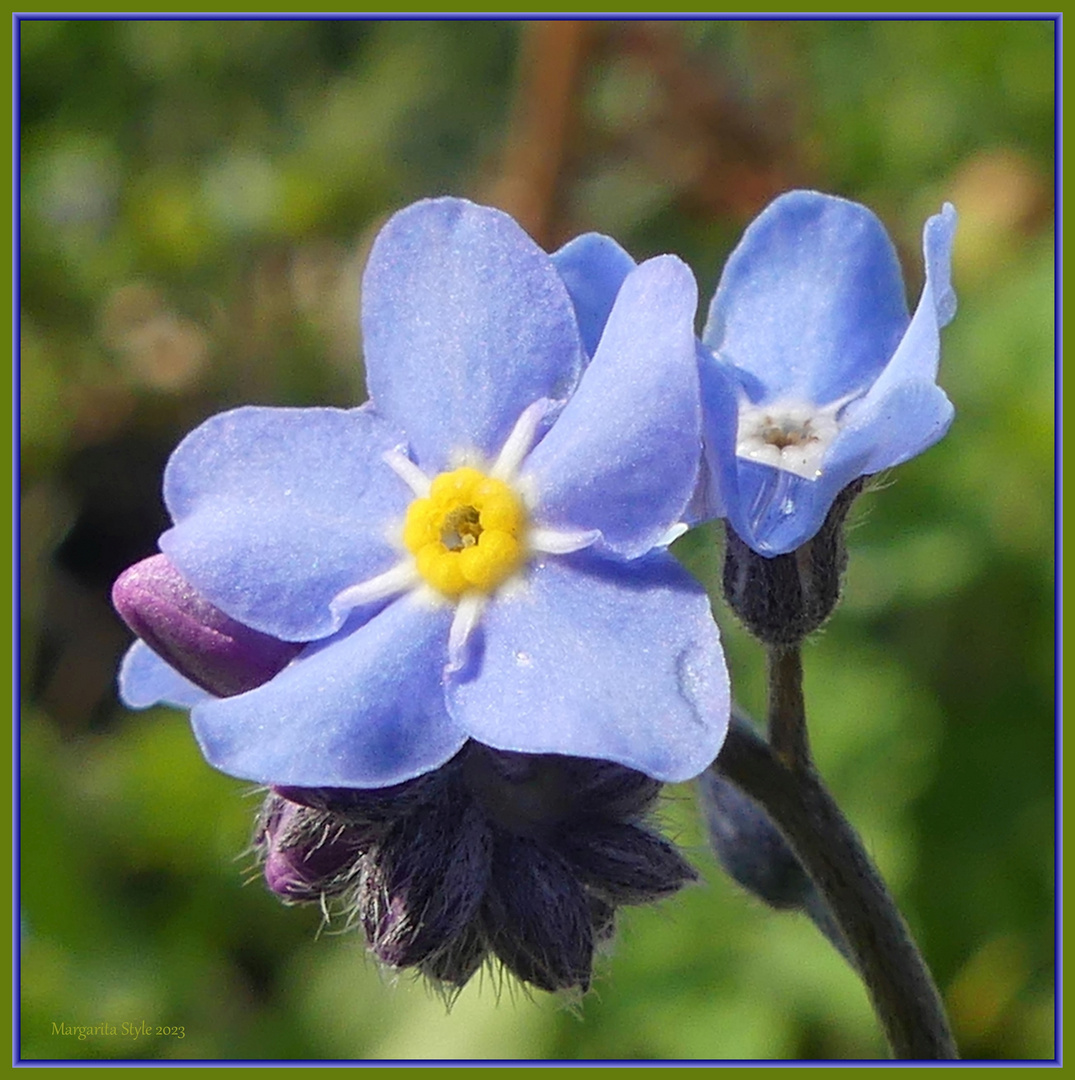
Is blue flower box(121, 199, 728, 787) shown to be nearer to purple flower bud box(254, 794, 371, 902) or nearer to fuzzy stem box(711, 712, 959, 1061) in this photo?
purple flower bud box(254, 794, 371, 902)

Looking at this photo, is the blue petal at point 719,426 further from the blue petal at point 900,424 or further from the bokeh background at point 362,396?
the bokeh background at point 362,396

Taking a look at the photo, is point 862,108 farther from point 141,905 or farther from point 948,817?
point 141,905

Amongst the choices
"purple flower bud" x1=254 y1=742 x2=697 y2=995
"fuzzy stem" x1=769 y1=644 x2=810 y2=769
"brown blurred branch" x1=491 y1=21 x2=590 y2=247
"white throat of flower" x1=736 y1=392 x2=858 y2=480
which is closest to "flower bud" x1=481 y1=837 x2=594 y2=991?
"purple flower bud" x1=254 y1=742 x2=697 y2=995

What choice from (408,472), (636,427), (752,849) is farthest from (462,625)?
(752,849)

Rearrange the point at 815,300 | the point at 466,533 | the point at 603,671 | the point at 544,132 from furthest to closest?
the point at 544,132, the point at 815,300, the point at 466,533, the point at 603,671

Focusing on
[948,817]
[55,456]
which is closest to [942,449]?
[948,817]

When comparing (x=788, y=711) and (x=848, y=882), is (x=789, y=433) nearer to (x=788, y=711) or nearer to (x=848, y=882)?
(x=788, y=711)
